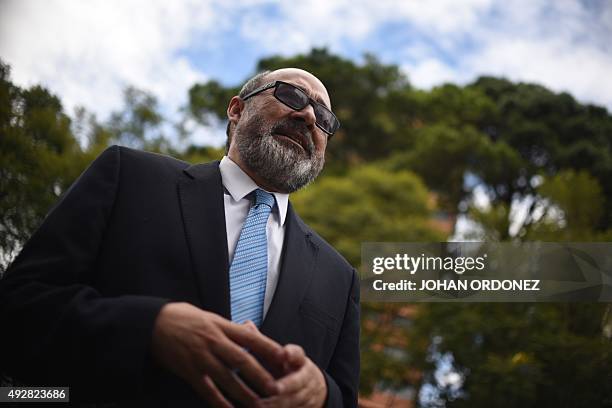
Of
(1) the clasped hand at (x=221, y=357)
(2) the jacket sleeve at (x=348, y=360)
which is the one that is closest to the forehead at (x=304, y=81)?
(2) the jacket sleeve at (x=348, y=360)

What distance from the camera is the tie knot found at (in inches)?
74.7

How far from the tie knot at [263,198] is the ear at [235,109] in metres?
0.49

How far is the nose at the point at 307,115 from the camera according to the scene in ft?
6.70

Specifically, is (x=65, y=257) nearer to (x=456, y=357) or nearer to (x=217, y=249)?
(x=217, y=249)

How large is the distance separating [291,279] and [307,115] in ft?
2.34

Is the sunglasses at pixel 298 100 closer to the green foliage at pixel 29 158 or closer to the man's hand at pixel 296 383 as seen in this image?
the man's hand at pixel 296 383

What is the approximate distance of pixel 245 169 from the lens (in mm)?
1981

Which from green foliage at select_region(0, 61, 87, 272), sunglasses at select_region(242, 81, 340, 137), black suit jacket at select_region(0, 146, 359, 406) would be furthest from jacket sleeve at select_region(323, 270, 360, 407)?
green foliage at select_region(0, 61, 87, 272)

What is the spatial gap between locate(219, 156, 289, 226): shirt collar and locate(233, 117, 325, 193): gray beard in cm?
4

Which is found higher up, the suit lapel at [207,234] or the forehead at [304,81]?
the forehead at [304,81]

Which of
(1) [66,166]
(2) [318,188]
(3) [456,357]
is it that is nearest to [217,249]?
(1) [66,166]

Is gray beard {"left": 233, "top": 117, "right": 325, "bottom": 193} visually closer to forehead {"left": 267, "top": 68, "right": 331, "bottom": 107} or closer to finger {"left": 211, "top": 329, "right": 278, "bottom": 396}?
forehead {"left": 267, "top": 68, "right": 331, "bottom": 107}

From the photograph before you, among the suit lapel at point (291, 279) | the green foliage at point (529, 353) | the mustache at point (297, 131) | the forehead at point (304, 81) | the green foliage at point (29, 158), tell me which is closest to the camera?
the suit lapel at point (291, 279)

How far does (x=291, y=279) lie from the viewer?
174cm
